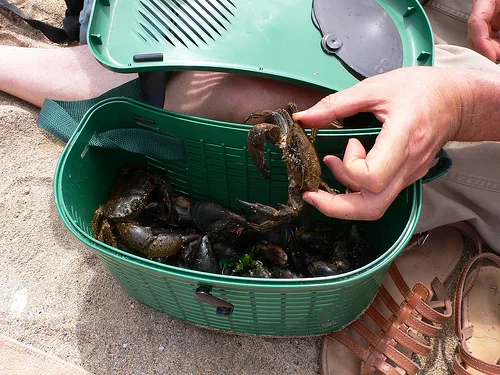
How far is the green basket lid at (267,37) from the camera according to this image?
170 centimetres

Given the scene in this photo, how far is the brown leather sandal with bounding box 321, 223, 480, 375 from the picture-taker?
1616 millimetres

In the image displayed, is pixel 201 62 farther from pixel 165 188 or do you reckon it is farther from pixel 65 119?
pixel 65 119

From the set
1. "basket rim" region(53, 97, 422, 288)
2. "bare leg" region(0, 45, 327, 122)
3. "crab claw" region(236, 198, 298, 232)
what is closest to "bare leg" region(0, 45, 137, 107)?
"bare leg" region(0, 45, 327, 122)

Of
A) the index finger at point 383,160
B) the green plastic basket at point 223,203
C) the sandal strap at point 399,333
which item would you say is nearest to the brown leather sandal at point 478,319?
the sandal strap at point 399,333

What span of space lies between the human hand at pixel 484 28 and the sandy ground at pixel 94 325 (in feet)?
4.17

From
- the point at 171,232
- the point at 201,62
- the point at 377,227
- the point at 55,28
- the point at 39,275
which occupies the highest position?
the point at 201,62

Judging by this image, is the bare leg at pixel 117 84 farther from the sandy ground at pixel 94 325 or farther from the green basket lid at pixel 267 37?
the sandy ground at pixel 94 325

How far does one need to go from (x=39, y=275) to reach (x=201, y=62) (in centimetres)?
107

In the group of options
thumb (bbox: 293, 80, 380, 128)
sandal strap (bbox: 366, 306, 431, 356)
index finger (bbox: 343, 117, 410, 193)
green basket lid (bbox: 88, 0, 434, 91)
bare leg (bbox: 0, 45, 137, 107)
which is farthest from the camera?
bare leg (bbox: 0, 45, 137, 107)

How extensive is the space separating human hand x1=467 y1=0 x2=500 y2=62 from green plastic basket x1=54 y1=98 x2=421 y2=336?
3.25ft

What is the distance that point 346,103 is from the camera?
139 cm

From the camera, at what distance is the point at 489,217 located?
6.37ft

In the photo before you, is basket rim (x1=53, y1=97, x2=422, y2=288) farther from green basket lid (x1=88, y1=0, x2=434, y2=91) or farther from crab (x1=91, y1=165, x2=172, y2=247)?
green basket lid (x1=88, y1=0, x2=434, y2=91)

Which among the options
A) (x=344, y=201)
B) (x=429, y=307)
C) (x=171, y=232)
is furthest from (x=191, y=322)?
(x=429, y=307)
